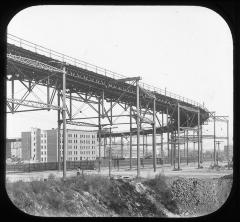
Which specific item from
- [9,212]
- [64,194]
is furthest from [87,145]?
[9,212]

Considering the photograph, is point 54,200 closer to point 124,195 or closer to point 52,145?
point 124,195

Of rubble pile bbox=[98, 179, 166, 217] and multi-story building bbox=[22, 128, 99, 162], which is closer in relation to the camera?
rubble pile bbox=[98, 179, 166, 217]

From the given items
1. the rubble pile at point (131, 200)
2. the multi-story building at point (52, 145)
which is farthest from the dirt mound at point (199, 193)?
the multi-story building at point (52, 145)

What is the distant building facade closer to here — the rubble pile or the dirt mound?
the dirt mound

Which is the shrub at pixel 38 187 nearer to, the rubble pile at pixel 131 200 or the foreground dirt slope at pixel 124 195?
the foreground dirt slope at pixel 124 195

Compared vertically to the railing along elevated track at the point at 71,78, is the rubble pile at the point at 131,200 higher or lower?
lower

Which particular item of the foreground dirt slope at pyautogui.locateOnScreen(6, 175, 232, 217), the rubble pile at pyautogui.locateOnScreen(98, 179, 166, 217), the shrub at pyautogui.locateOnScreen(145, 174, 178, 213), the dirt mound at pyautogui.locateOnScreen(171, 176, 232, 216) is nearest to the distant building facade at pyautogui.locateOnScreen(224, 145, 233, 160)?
the dirt mound at pyautogui.locateOnScreen(171, 176, 232, 216)

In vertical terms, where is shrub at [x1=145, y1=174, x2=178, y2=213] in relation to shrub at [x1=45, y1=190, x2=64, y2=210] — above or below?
below

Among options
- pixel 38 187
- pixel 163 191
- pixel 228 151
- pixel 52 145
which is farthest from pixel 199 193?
pixel 52 145
